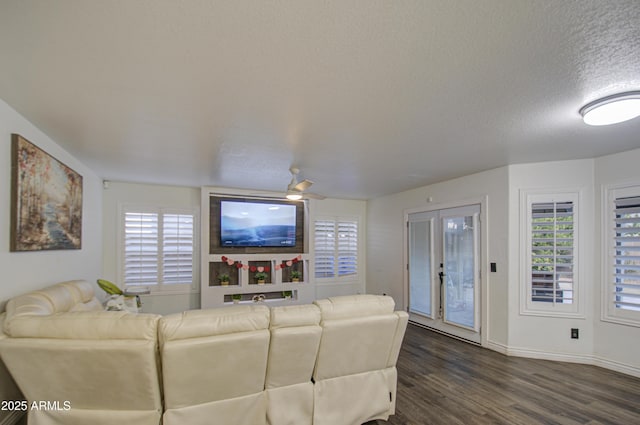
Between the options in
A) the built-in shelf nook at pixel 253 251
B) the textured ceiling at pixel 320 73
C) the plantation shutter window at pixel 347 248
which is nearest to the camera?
the textured ceiling at pixel 320 73

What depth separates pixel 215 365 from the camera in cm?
196

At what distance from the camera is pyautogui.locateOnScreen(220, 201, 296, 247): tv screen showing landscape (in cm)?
578

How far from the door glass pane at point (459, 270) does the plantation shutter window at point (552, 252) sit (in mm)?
→ 777

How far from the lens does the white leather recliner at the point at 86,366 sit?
1.75 m

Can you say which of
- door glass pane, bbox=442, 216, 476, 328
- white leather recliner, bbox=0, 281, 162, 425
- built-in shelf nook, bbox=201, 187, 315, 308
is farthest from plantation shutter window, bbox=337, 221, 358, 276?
white leather recliner, bbox=0, 281, 162, 425

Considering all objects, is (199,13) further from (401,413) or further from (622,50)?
(401,413)

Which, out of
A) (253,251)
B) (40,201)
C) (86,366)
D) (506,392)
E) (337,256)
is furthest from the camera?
(337,256)

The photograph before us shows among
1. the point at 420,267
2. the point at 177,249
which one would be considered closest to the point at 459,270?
the point at 420,267

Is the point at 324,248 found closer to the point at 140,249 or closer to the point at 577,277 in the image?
the point at 140,249

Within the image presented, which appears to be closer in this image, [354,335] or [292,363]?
[292,363]

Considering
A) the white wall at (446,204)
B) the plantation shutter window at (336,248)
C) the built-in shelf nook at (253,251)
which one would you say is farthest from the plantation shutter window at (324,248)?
the white wall at (446,204)

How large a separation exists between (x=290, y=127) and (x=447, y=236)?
3486 mm

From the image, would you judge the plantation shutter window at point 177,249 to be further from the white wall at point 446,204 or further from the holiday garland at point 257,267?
the white wall at point 446,204

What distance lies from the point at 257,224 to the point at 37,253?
3.50 meters
